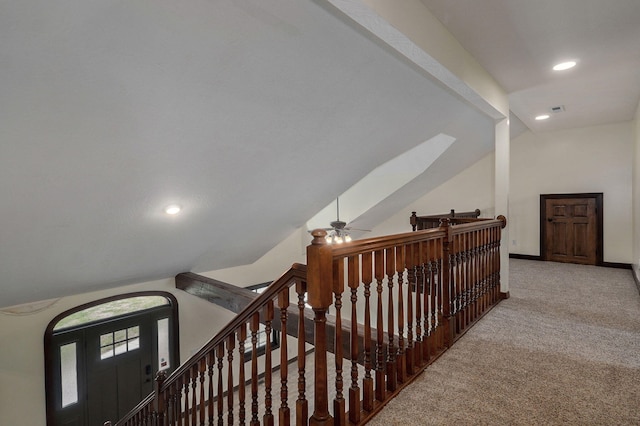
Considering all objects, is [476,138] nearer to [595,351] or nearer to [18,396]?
[595,351]

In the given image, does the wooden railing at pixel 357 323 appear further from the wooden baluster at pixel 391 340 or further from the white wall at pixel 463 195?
the white wall at pixel 463 195

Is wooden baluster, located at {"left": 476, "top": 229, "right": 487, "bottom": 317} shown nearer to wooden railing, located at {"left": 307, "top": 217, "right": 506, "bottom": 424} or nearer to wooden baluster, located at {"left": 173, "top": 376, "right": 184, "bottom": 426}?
wooden railing, located at {"left": 307, "top": 217, "right": 506, "bottom": 424}

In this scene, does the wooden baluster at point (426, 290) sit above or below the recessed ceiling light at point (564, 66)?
below

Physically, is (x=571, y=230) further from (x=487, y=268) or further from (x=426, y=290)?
(x=426, y=290)

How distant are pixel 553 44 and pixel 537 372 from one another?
8.32ft

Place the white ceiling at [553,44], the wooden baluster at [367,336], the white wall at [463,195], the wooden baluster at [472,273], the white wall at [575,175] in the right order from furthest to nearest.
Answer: the white wall at [463,195], the white wall at [575,175], the wooden baluster at [472,273], the white ceiling at [553,44], the wooden baluster at [367,336]

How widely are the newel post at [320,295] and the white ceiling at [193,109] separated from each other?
1.45 metres

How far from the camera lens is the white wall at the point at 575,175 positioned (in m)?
5.58

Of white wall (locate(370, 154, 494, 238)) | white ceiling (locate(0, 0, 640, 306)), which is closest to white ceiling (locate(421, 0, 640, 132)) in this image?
white ceiling (locate(0, 0, 640, 306))

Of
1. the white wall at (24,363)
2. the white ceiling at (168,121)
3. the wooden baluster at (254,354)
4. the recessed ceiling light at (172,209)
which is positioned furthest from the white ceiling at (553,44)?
the white wall at (24,363)

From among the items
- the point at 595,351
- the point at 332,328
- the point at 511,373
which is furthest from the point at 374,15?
the point at 595,351

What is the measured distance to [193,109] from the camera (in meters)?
2.50

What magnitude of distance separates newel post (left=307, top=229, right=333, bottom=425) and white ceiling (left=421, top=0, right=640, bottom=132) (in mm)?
1846

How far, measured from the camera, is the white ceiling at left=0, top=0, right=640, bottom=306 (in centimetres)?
188
